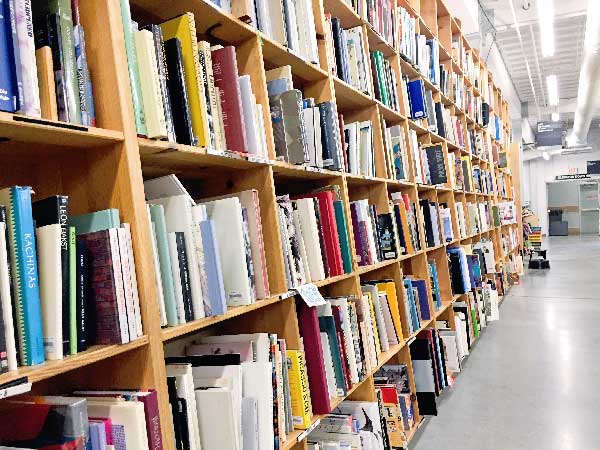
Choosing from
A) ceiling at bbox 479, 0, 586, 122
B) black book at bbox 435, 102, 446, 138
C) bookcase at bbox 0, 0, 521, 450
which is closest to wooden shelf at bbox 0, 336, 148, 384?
bookcase at bbox 0, 0, 521, 450

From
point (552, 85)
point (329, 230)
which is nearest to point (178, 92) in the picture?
point (329, 230)

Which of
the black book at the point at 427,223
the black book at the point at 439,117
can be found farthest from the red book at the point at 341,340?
the black book at the point at 439,117

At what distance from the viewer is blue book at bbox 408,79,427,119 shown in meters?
3.17

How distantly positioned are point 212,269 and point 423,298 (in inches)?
81.4

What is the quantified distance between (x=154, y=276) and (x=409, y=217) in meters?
2.06

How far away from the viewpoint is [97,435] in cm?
92

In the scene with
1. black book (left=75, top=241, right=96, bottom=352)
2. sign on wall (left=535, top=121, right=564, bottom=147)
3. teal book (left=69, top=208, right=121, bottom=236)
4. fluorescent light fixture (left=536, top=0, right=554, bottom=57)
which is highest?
fluorescent light fixture (left=536, top=0, right=554, bottom=57)

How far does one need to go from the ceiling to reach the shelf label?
5993 millimetres

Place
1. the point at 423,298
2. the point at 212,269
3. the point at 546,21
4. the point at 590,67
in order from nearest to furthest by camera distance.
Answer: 1. the point at 212,269
2. the point at 423,298
3. the point at 546,21
4. the point at 590,67

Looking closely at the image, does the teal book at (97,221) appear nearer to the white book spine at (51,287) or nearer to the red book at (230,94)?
the white book spine at (51,287)

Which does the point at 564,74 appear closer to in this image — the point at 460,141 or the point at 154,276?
the point at 460,141

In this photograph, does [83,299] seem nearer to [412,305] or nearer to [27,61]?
[27,61]

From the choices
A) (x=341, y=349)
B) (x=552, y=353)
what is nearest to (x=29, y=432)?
(x=341, y=349)

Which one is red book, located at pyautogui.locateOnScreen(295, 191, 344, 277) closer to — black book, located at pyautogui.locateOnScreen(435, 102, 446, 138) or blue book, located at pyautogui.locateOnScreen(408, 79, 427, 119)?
blue book, located at pyautogui.locateOnScreen(408, 79, 427, 119)
